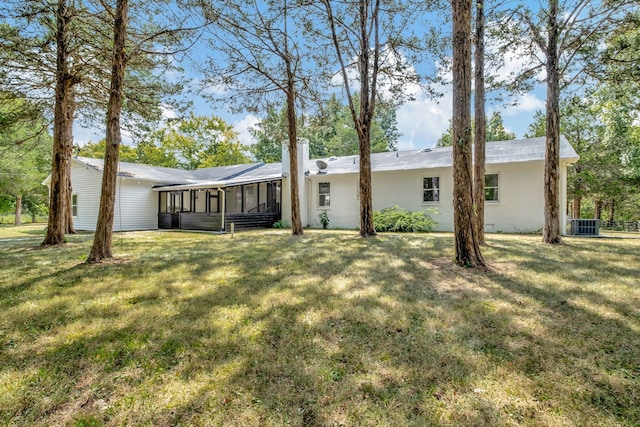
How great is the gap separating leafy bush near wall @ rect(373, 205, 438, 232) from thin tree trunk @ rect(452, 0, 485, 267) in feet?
23.7

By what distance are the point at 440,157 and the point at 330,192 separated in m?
5.49

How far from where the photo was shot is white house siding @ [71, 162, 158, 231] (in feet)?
54.0

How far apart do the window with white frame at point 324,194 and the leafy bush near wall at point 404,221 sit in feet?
10.8

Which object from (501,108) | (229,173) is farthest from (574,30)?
(229,173)

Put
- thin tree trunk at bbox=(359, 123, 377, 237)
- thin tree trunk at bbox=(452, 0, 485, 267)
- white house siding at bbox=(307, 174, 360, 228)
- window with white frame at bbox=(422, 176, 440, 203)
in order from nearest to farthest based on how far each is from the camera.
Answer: thin tree trunk at bbox=(452, 0, 485, 267), thin tree trunk at bbox=(359, 123, 377, 237), window with white frame at bbox=(422, 176, 440, 203), white house siding at bbox=(307, 174, 360, 228)

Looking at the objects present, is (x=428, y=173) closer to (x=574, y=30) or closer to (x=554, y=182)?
(x=554, y=182)

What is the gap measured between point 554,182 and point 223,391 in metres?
10.2

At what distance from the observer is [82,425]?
1903mm

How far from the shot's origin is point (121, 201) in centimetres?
1636

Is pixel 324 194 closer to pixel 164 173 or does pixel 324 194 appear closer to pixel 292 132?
pixel 292 132

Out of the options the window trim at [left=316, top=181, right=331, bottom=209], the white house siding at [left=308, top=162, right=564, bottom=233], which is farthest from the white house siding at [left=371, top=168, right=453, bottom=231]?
the window trim at [left=316, top=181, right=331, bottom=209]

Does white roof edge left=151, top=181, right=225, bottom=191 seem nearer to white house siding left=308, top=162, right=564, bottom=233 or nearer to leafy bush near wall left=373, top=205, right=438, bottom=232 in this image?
white house siding left=308, top=162, right=564, bottom=233

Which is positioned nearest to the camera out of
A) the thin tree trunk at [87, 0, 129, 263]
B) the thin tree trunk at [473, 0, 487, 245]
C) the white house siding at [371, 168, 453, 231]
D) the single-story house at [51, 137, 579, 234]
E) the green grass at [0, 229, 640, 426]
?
the green grass at [0, 229, 640, 426]

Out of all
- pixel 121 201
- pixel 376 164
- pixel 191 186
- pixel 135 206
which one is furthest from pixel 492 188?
pixel 121 201
